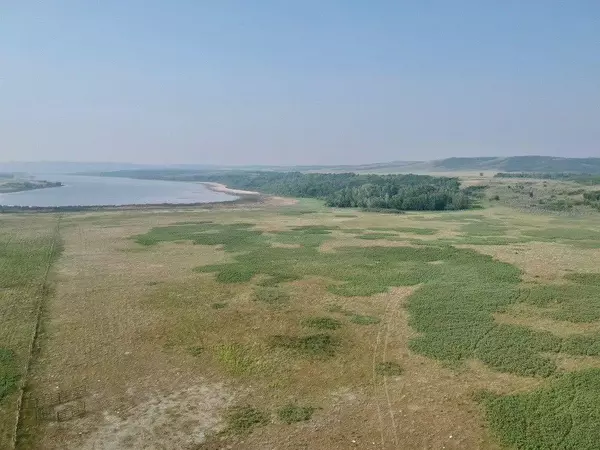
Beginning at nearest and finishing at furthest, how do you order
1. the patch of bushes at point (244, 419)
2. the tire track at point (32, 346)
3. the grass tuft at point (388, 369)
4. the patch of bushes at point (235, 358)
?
the tire track at point (32, 346) → the patch of bushes at point (244, 419) → the grass tuft at point (388, 369) → the patch of bushes at point (235, 358)

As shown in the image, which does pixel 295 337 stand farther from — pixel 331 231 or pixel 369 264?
pixel 331 231

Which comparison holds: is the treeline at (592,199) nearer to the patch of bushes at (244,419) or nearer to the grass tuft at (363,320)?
the grass tuft at (363,320)

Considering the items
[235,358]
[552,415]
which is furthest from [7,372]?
[552,415]

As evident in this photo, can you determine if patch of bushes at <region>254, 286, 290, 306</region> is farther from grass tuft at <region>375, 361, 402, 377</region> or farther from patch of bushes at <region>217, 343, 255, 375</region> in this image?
grass tuft at <region>375, 361, 402, 377</region>

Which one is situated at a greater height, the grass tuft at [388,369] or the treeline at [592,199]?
the treeline at [592,199]

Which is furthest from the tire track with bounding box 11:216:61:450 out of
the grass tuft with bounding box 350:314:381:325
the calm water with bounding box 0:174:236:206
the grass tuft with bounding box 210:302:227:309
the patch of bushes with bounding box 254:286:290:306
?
the calm water with bounding box 0:174:236:206

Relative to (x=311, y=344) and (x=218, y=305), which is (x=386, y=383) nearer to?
(x=311, y=344)

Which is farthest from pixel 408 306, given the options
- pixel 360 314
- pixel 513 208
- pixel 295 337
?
pixel 513 208

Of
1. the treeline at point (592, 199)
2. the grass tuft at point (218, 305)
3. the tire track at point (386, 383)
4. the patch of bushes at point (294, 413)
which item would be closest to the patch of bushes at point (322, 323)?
the tire track at point (386, 383)
